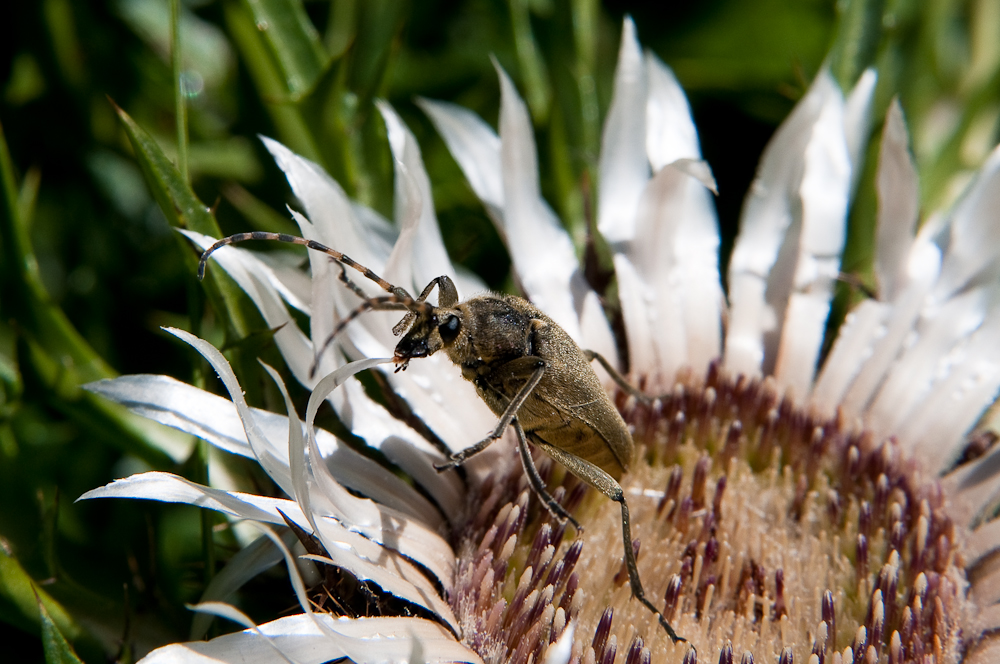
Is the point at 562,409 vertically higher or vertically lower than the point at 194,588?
higher

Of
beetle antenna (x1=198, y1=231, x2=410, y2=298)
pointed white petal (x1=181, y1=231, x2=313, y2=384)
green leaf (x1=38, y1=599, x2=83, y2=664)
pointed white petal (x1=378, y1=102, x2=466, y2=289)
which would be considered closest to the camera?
green leaf (x1=38, y1=599, x2=83, y2=664)

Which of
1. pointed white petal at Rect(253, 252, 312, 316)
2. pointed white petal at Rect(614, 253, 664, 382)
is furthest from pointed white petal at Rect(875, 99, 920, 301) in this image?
pointed white petal at Rect(253, 252, 312, 316)

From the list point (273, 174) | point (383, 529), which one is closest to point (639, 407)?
point (383, 529)

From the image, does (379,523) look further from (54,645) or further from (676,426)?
(676,426)

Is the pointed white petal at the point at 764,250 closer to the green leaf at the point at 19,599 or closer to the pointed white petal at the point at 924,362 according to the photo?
the pointed white petal at the point at 924,362

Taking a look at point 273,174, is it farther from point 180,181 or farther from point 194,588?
point 194,588

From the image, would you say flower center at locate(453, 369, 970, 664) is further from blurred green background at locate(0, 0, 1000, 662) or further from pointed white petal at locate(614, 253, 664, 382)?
blurred green background at locate(0, 0, 1000, 662)
